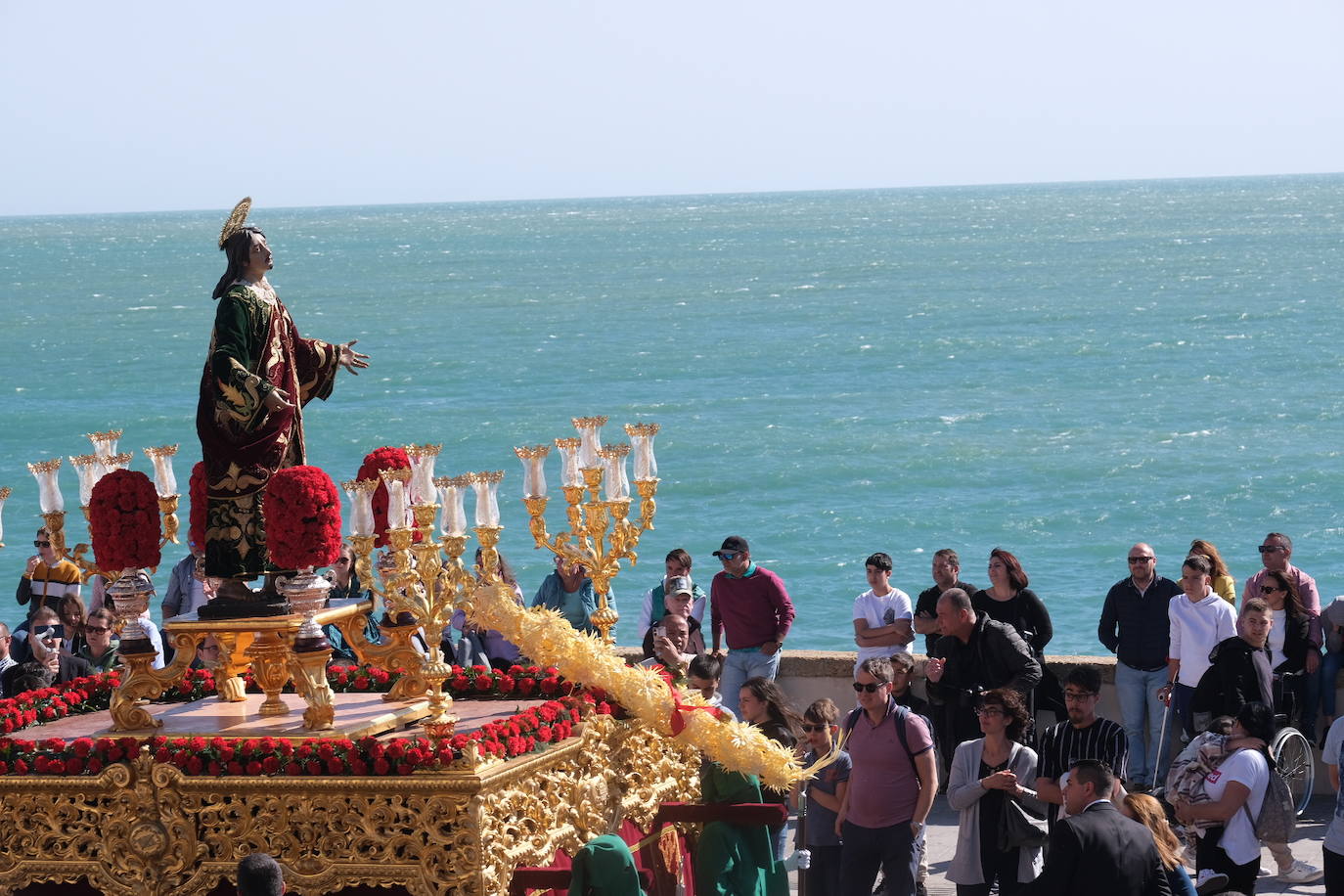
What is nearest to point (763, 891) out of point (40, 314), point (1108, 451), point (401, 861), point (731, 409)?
point (401, 861)

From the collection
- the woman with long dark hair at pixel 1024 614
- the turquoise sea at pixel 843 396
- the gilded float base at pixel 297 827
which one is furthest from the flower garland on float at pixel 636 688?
the turquoise sea at pixel 843 396

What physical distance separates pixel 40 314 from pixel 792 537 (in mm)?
80669

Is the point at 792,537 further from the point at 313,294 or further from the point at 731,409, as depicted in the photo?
the point at 313,294

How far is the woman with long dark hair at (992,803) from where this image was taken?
11133 mm

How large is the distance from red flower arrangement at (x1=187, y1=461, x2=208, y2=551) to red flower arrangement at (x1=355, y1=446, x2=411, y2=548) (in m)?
0.94

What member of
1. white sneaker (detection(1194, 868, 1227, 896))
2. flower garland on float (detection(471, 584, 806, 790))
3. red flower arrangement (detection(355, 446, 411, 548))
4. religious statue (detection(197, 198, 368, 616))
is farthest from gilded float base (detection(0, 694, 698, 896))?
white sneaker (detection(1194, 868, 1227, 896))

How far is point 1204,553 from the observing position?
14.8 metres

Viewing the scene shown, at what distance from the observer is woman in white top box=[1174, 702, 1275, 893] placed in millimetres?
11141

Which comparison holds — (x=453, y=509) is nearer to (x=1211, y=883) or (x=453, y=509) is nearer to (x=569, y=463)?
(x=569, y=463)

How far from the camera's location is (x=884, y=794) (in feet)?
37.2

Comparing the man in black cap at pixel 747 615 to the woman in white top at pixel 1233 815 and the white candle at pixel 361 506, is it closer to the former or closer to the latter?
the woman in white top at pixel 1233 815

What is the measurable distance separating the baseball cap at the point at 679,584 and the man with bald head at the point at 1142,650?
321 cm

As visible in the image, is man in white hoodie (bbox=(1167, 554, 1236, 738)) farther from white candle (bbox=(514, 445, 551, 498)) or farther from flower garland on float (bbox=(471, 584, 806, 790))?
white candle (bbox=(514, 445, 551, 498))

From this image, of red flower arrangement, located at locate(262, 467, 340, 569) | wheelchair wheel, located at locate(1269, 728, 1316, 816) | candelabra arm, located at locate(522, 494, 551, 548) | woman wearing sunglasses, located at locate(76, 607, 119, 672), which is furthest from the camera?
woman wearing sunglasses, located at locate(76, 607, 119, 672)
